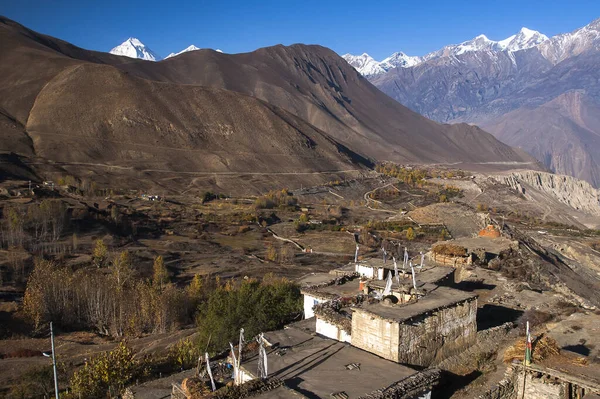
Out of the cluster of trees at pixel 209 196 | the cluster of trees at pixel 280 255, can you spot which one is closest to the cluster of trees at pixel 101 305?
the cluster of trees at pixel 280 255

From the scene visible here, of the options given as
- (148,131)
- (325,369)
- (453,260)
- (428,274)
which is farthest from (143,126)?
(325,369)

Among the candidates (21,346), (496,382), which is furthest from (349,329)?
(21,346)

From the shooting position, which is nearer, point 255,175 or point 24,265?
point 24,265

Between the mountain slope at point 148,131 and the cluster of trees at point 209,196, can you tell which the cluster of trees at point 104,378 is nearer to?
the cluster of trees at point 209,196

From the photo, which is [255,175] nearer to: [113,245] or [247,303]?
[113,245]

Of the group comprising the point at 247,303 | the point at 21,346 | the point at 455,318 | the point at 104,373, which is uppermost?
the point at 455,318

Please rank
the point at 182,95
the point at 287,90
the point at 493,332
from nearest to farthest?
the point at 493,332
the point at 182,95
the point at 287,90

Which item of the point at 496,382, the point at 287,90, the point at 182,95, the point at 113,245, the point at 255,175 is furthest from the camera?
the point at 287,90

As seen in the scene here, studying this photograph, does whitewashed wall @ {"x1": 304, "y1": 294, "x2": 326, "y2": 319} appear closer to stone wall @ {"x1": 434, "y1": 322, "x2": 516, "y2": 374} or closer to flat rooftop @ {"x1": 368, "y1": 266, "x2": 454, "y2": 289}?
flat rooftop @ {"x1": 368, "y1": 266, "x2": 454, "y2": 289}
